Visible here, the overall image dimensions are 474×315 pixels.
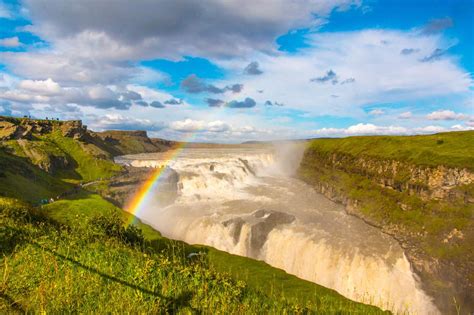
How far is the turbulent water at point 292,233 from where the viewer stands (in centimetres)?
3859

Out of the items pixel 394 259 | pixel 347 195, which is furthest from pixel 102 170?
pixel 394 259

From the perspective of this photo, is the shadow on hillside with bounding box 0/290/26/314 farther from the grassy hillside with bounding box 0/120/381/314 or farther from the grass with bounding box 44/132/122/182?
the grass with bounding box 44/132/122/182

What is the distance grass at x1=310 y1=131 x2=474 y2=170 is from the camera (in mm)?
59250

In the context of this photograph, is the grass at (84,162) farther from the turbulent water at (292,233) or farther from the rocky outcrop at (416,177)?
the rocky outcrop at (416,177)

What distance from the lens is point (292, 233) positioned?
161 ft

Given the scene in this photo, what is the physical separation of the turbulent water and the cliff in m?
2.71

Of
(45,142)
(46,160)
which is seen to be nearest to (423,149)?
(46,160)

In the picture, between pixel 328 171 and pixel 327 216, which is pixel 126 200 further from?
pixel 328 171

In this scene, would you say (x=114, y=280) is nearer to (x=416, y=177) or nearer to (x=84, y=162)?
(x=416, y=177)

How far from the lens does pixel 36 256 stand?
10.9 meters

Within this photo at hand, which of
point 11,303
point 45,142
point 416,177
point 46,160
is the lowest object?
point 46,160

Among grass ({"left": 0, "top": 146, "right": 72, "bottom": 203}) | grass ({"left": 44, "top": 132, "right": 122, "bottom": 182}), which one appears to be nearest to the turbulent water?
grass ({"left": 0, "top": 146, "right": 72, "bottom": 203})

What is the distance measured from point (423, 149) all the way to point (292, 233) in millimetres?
40137

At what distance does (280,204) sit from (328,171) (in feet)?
110
